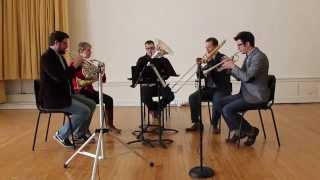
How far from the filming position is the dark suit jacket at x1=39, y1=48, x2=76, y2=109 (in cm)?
427

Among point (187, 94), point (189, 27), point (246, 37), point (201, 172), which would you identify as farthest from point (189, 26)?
point (201, 172)

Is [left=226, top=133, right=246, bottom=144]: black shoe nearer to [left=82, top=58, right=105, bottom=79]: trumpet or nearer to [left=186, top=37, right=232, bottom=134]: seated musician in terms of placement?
[left=186, top=37, right=232, bottom=134]: seated musician

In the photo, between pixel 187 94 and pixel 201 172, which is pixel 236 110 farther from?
pixel 187 94

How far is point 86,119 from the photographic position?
15.6ft

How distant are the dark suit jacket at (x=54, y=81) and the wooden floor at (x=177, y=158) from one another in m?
0.55

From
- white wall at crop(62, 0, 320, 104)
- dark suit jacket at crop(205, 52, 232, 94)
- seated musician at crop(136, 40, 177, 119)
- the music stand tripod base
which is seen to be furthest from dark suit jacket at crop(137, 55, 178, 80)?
white wall at crop(62, 0, 320, 104)

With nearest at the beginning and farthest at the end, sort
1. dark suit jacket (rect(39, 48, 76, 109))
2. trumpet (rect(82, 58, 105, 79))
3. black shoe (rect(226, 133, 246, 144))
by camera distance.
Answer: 1. trumpet (rect(82, 58, 105, 79))
2. dark suit jacket (rect(39, 48, 76, 109))
3. black shoe (rect(226, 133, 246, 144))

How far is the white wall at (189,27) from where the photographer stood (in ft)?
26.1

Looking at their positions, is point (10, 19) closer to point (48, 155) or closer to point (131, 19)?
point (131, 19)

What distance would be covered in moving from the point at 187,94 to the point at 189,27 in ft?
4.25

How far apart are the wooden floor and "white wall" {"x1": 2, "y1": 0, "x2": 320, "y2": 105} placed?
93.7 inches

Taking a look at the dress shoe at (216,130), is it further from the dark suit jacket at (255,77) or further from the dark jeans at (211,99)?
the dark suit jacket at (255,77)

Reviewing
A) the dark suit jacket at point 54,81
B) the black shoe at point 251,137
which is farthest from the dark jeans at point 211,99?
the dark suit jacket at point 54,81

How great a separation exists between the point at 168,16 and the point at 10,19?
295cm
